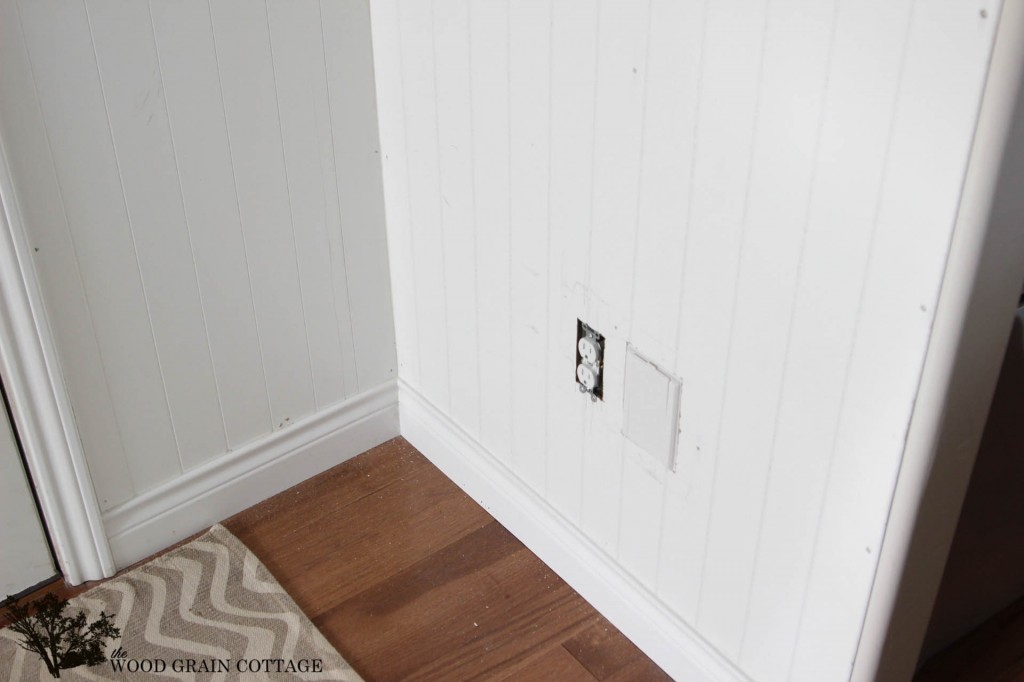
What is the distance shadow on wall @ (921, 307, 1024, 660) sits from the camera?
1.22 metres

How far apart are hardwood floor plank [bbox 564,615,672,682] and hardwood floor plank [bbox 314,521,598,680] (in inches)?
1.0

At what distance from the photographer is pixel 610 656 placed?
4.99ft

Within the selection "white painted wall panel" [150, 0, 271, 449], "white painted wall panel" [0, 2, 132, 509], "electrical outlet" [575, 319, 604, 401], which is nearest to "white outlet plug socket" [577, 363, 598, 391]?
"electrical outlet" [575, 319, 604, 401]

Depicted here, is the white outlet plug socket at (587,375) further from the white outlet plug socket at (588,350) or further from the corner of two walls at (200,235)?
the corner of two walls at (200,235)

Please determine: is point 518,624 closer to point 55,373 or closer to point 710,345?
point 710,345

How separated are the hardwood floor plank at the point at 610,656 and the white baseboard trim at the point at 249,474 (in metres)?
0.64

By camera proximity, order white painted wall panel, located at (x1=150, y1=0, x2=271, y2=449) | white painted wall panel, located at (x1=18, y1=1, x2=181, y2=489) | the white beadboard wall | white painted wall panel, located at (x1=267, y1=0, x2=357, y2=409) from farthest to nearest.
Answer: white painted wall panel, located at (x1=267, y1=0, x2=357, y2=409) → white painted wall panel, located at (x1=150, y1=0, x2=271, y2=449) → white painted wall panel, located at (x1=18, y1=1, x2=181, y2=489) → the white beadboard wall

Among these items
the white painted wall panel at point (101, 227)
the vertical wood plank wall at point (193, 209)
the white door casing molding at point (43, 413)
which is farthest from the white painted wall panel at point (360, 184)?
the white door casing molding at point (43, 413)

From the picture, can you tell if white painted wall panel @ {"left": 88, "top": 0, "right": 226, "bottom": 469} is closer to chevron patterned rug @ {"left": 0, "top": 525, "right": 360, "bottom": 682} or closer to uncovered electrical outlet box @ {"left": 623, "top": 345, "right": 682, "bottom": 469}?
chevron patterned rug @ {"left": 0, "top": 525, "right": 360, "bottom": 682}

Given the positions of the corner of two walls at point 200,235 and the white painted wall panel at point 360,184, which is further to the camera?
the white painted wall panel at point 360,184

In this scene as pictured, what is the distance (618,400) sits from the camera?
4.60ft

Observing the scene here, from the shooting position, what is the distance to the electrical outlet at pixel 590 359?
1.40 m

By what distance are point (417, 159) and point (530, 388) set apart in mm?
433

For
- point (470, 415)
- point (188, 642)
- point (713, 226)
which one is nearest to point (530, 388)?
point (470, 415)
